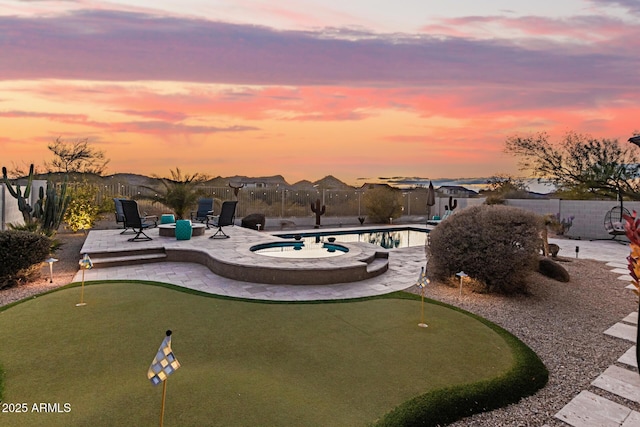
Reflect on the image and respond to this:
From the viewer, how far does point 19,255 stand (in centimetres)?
589

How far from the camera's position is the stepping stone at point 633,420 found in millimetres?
2631

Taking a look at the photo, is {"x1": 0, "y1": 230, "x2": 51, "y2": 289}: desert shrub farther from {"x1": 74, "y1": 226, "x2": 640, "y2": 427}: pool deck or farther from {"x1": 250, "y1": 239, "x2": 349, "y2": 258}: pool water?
{"x1": 250, "y1": 239, "x2": 349, "y2": 258}: pool water

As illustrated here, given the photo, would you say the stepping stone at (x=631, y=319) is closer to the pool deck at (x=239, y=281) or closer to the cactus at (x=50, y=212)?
the pool deck at (x=239, y=281)

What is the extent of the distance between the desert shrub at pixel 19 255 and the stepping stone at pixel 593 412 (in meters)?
7.72

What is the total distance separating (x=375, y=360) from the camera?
3.46 metres

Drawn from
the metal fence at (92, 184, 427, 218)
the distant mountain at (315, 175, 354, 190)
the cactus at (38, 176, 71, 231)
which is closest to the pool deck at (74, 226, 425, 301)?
the cactus at (38, 176, 71, 231)

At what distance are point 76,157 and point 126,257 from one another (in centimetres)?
1688

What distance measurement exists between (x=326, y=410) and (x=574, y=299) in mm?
5418

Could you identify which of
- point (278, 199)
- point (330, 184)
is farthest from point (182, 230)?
point (330, 184)

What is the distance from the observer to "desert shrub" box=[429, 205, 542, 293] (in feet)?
19.0

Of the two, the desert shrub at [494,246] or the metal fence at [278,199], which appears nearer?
the desert shrub at [494,246]

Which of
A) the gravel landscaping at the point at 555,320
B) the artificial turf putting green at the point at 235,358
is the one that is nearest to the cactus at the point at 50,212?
the gravel landscaping at the point at 555,320

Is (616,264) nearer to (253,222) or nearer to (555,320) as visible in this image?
(555,320)

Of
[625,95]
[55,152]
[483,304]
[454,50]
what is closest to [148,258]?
[483,304]
